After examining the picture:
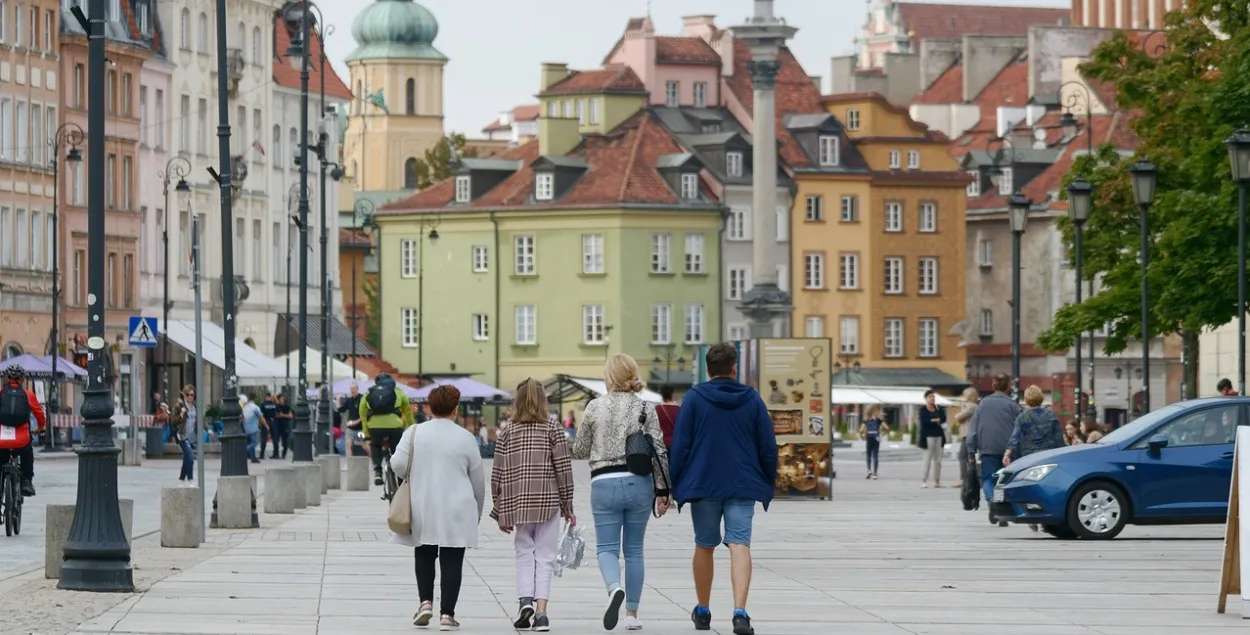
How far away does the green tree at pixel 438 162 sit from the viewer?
155375mm

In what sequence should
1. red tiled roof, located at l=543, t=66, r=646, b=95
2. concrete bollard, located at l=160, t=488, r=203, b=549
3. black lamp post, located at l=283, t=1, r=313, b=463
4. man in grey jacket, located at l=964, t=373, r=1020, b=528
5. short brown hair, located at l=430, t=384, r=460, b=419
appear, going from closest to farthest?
short brown hair, located at l=430, t=384, r=460, b=419, concrete bollard, located at l=160, t=488, r=203, b=549, man in grey jacket, located at l=964, t=373, r=1020, b=528, black lamp post, located at l=283, t=1, r=313, b=463, red tiled roof, located at l=543, t=66, r=646, b=95

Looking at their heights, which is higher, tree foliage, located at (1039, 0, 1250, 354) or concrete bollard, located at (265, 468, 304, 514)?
tree foliage, located at (1039, 0, 1250, 354)

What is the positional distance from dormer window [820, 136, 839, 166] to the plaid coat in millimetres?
101929

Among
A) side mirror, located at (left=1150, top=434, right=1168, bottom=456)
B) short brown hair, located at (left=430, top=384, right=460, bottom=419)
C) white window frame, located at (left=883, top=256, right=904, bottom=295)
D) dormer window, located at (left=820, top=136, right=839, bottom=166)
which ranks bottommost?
side mirror, located at (left=1150, top=434, right=1168, bottom=456)

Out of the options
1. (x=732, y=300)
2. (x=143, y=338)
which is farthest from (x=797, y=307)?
(x=143, y=338)

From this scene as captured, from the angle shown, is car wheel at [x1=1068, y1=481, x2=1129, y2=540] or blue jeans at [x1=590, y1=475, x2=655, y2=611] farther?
car wheel at [x1=1068, y1=481, x2=1129, y2=540]

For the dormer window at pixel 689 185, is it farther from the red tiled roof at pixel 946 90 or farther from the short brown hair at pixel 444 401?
the short brown hair at pixel 444 401

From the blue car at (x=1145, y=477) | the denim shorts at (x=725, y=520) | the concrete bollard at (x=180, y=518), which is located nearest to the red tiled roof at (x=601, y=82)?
the blue car at (x=1145, y=477)

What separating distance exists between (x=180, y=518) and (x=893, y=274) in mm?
95024

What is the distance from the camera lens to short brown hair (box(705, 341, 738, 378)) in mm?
18119

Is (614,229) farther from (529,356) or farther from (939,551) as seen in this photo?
(939,551)

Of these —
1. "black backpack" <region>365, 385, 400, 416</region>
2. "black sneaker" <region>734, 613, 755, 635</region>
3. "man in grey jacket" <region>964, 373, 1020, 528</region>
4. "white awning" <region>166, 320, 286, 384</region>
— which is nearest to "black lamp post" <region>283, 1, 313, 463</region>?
"black backpack" <region>365, 385, 400, 416</region>

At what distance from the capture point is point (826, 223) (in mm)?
119438

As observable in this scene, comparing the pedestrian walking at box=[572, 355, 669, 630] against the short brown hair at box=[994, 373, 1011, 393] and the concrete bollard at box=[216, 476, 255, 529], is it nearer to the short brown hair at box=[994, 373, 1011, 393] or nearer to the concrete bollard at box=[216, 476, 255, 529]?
the concrete bollard at box=[216, 476, 255, 529]
